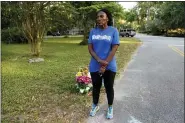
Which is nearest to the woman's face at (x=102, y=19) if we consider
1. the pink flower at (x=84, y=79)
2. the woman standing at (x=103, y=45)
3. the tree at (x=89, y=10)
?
the woman standing at (x=103, y=45)

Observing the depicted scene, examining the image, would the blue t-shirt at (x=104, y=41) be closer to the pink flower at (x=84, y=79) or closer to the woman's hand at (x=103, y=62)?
the woman's hand at (x=103, y=62)

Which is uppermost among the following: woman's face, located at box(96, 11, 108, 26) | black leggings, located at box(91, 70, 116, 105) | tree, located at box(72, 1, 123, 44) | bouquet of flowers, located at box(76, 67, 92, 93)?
tree, located at box(72, 1, 123, 44)

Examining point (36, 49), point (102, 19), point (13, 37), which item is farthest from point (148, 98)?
point (13, 37)

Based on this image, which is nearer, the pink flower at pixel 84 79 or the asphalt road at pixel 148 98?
the asphalt road at pixel 148 98

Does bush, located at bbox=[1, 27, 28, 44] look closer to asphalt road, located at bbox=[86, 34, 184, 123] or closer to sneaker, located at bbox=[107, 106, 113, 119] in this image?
asphalt road, located at bbox=[86, 34, 184, 123]

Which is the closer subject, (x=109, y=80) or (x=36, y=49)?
(x=109, y=80)

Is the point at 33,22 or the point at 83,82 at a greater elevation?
the point at 33,22

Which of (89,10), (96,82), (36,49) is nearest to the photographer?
(96,82)

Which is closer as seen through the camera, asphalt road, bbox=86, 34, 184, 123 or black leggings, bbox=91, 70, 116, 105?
black leggings, bbox=91, 70, 116, 105

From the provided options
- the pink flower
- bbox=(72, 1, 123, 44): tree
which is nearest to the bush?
bbox=(72, 1, 123, 44): tree

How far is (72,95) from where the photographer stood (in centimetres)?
648

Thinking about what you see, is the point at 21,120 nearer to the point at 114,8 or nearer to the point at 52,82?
the point at 52,82

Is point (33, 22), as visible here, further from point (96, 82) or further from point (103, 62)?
point (103, 62)

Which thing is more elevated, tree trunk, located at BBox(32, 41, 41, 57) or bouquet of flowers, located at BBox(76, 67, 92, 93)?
tree trunk, located at BBox(32, 41, 41, 57)
